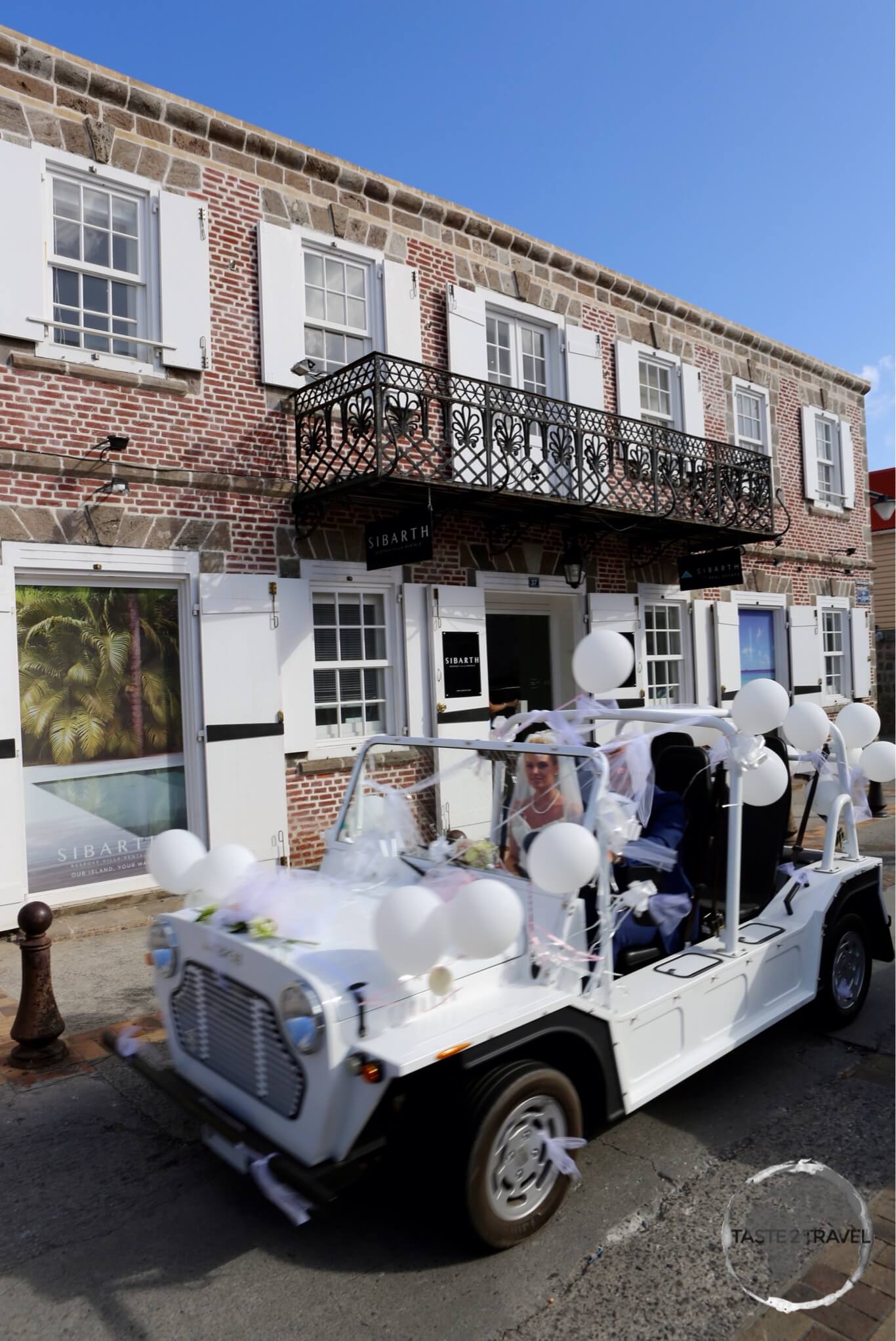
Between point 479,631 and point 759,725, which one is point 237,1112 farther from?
point 479,631

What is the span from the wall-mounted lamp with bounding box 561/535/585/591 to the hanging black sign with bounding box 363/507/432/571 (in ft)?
Answer: 9.20

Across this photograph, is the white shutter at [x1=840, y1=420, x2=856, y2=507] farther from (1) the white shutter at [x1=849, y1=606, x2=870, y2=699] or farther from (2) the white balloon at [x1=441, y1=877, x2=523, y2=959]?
(2) the white balloon at [x1=441, y1=877, x2=523, y2=959]

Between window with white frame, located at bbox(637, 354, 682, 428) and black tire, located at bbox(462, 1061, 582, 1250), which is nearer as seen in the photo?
black tire, located at bbox(462, 1061, 582, 1250)

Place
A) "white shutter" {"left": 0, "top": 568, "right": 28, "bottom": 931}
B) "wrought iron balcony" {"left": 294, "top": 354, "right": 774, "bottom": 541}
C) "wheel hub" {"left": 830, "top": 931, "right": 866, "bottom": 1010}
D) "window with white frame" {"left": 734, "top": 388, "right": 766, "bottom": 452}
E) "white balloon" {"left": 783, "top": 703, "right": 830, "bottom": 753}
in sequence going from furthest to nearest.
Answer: "window with white frame" {"left": 734, "top": 388, "right": 766, "bottom": 452}
"wrought iron balcony" {"left": 294, "top": 354, "right": 774, "bottom": 541}
"white shutter" {"left": 0, "top": 568, "right": 28, "bottom": 931}
"white balloon" {"left": 783, "top": 703, "right": 830, "bottom": 753}
"wheel hub" {"left": 830, "top": 931, "right": 866, "bottom": 1010}

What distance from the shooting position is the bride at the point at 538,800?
362 cm

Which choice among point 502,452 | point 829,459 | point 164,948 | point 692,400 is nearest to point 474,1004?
point 164,948

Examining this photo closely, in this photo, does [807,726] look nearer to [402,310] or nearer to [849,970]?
[849,970]

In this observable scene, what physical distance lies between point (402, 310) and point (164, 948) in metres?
7.80

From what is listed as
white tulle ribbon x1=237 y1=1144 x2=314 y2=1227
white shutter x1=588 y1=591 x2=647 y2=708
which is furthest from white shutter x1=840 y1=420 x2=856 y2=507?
white tulle ribbon x1=237 y1=1144 x2=314 y2=1227

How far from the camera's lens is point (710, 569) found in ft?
40.4

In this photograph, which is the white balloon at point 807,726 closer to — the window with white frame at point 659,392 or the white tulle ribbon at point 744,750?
the white tulle ribbon at point 744,750

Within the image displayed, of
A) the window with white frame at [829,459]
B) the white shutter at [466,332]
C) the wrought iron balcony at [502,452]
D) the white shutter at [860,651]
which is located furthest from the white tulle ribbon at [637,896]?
the white shutter at [860,651]

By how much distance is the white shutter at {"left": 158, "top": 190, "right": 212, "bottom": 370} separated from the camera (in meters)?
7.95

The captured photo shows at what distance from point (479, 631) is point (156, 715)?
3.68 meters
